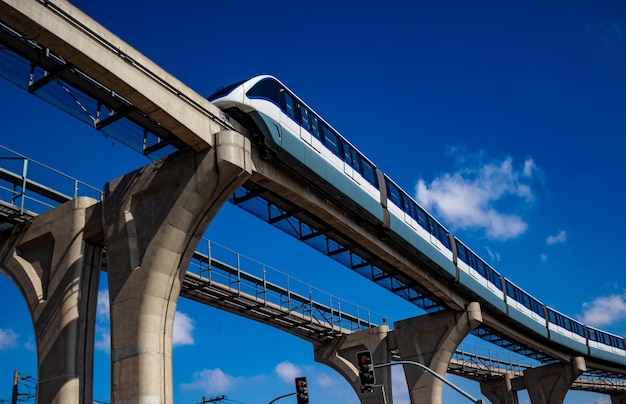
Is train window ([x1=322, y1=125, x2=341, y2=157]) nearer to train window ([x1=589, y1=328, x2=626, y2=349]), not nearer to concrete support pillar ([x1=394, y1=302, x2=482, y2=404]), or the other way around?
concrete support pillar ([x1=394, y1=302, x2=482, y2=404])

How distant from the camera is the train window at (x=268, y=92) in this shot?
20672mm

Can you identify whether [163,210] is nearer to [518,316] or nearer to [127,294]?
[127,294]

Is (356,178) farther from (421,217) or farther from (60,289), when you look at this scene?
(60,289)

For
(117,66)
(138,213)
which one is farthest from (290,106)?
(117,66)

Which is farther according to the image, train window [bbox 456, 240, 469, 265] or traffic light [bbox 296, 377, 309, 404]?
train window [bbox 456, 240, 469, 265]

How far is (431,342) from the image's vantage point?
1610 inches

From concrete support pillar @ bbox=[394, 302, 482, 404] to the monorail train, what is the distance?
6.53ft

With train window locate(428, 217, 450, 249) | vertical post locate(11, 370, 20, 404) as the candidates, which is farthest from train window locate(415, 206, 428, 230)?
vertical post locate(11, 370, 20, 404)

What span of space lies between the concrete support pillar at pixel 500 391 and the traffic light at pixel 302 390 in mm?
50088

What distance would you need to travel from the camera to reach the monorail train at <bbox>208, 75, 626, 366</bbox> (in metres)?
20.7

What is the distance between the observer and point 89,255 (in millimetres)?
22172

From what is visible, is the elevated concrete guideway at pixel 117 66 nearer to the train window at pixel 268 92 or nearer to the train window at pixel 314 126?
the train window at pixel 268 92

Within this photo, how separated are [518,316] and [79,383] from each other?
32.0 metres

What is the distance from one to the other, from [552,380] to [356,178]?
46.9 meters
